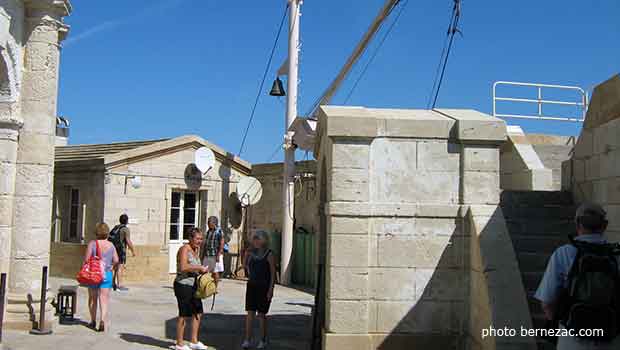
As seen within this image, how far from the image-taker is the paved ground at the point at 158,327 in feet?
25.9

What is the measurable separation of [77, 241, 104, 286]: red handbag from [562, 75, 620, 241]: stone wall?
20.2 feet

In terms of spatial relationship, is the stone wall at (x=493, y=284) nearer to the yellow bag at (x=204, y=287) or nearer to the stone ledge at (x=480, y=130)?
the stone ledge at (x=480, y=130)

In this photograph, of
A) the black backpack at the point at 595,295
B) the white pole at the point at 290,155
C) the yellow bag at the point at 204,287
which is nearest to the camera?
the black backpack at the point at 595,295

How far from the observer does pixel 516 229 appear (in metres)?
7.25

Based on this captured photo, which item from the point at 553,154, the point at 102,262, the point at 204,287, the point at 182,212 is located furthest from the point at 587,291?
the point at 182,212

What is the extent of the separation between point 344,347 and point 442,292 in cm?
123

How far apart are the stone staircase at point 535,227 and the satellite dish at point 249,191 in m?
9.92

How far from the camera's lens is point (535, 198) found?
7723 millimetres

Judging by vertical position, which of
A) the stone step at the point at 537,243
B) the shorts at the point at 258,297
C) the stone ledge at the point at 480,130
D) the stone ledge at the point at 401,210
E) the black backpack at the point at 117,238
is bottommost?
the shorts at the point at 258,297

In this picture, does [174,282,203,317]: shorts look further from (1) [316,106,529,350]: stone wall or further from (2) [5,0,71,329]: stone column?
(2) [5,0,71,329]: stone column

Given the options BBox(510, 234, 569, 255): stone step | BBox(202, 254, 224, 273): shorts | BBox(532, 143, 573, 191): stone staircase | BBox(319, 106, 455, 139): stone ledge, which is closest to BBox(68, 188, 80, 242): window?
BBox(202, 254, 224, 273): shorts

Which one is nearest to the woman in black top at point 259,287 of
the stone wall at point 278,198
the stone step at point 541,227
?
the stone step at point 541,227

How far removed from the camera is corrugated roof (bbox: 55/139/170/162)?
16116 millimetres

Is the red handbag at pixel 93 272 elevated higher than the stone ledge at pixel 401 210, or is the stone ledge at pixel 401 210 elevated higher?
the stone ledge at pixel 401 210
